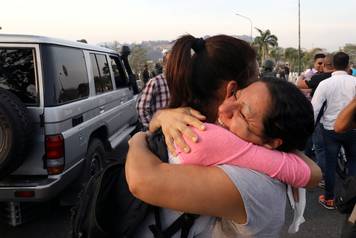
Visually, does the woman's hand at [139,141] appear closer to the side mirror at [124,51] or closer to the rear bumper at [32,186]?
the rear bumper at [32,186]

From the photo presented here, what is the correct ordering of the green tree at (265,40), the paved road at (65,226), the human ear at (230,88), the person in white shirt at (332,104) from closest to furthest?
1. the human ear at (230,88)
2. the paved road at (65,226)
3. the person in white shirt at (332,104)
4. the green tree at (265,40)

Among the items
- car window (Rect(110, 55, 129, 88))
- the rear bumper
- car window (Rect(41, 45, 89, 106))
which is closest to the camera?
the rear bumper

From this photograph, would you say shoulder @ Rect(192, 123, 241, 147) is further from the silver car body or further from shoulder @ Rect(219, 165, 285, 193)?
the silver car body

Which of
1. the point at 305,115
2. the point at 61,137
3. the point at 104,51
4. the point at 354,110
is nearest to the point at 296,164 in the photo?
the point at 305,115

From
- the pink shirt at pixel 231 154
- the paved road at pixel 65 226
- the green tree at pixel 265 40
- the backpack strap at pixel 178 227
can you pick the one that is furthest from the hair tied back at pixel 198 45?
the green tree at pixel 265 40

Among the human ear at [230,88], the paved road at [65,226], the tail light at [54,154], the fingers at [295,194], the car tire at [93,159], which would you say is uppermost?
the human ear at [230,88]

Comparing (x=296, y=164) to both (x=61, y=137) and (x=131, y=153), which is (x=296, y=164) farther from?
(x=61, y=137)

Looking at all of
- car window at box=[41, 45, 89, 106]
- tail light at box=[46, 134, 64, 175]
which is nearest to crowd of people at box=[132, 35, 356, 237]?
tail light at box=[46, 134, 64, 175]

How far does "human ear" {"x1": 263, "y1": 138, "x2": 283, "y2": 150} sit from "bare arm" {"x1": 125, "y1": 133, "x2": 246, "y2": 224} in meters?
0.19

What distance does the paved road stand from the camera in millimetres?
4113

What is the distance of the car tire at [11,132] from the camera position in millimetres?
3303

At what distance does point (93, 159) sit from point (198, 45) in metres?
3.58

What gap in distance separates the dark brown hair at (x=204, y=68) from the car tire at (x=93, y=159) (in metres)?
3.16

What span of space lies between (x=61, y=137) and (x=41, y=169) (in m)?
0.35
